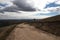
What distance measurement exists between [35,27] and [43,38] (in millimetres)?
206

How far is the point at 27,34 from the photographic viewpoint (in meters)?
1.89

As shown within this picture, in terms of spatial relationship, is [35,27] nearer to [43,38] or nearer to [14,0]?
[43,38]

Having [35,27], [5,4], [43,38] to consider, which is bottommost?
[43,38]

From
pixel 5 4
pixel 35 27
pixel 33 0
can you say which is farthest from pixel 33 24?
pixel 5 4

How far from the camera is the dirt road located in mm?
1845

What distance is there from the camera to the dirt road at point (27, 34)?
6.05 feet

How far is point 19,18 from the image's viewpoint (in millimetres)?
2037

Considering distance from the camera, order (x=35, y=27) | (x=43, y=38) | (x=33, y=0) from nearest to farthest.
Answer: (x=43, y=38) < (x=35, y=27) < (x=33, y=0)

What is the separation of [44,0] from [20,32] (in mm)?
600

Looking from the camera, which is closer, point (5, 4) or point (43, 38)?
point (43, 38)

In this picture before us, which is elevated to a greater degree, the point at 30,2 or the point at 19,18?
the point at 30,2

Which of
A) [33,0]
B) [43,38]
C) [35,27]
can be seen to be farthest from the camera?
[33,0]

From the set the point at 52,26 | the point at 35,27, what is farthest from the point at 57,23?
the point at 35,27

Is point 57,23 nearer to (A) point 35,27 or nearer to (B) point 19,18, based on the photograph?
(A) point 35,27
